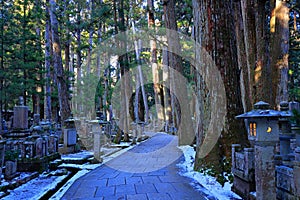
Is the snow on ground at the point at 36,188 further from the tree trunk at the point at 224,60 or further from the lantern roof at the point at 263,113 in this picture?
the lantern roof at the point at 263,113

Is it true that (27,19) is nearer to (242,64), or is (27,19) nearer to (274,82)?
(242,64)

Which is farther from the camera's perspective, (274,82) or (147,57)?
(147,57)

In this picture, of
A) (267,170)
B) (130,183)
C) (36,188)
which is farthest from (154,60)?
(267,170)

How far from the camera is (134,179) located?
7.09 metres

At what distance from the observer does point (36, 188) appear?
21.6 feet

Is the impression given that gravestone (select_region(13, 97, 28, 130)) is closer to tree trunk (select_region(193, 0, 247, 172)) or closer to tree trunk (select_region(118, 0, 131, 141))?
tree trunk (select_region(118, 0, 131, 141))

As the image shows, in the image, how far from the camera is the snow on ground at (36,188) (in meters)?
5.86

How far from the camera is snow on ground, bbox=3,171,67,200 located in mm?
5863

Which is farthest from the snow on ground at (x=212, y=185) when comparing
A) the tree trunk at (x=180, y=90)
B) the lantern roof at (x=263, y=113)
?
the tree trunk at (x=180, y=90)

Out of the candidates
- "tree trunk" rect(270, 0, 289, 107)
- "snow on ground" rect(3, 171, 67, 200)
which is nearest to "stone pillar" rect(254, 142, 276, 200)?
"snow on ground" rect(3, 171, 67, 200)

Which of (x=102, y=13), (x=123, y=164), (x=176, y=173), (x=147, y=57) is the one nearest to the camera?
(x=176, y=173)

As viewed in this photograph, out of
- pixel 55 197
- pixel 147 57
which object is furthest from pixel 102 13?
pixel 147 57

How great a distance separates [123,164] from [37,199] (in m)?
4.31

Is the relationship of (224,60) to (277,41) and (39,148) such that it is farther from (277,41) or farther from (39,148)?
(39,148)
